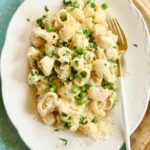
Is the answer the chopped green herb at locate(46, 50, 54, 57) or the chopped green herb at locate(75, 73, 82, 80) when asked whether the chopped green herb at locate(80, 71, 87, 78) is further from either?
the chopped green herb at locate(46, 50, 54, 57)

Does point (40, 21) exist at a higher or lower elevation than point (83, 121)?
higher

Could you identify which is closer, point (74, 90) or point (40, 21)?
point (74, 90)

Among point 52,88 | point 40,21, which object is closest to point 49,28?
point 40,21

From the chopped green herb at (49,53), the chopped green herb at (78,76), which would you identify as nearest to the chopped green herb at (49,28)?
the chopped green herb at (49,53)

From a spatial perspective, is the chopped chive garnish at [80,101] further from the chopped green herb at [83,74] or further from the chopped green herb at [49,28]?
the chopped green herb at [49,28]

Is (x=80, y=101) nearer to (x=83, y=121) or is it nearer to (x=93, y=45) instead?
(x=83, y=121)

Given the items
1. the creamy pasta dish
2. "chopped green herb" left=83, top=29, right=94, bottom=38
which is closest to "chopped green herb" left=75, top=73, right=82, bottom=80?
the creamy pasta dish

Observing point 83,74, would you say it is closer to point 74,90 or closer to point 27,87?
point 74,90

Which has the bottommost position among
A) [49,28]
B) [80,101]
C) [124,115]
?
[124,115]
